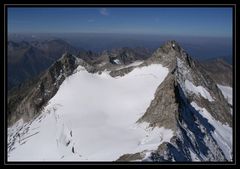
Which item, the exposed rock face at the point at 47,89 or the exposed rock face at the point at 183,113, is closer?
the exposed rock face at the point at 183,113

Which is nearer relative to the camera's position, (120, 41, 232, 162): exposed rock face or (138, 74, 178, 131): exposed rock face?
(120, 41, 232, 162): exposed rock face

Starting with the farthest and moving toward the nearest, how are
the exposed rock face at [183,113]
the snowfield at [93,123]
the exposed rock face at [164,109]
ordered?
the exposed rock face at [164,109], the snowfield at [93,123], the exposed rock face at [183,113]

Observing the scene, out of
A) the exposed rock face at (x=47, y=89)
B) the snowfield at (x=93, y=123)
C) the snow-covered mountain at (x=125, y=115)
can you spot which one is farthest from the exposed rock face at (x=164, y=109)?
the exposed rock face at (x=47, y=89)

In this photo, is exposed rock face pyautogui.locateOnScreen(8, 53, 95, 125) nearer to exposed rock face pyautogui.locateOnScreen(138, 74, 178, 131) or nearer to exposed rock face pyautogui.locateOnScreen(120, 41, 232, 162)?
exposed rock face pyautogui.locateOnScreen(120, 41, 232, 162)

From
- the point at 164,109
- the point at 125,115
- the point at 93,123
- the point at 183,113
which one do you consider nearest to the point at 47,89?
the point at 93,123

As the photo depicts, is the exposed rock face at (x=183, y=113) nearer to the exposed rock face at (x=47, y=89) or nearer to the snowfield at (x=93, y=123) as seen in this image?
the snowfield at (x=93, y=123)

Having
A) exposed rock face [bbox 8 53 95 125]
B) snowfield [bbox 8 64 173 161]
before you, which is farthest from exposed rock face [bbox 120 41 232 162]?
exposed rock face [bbox 8 53 95 125]

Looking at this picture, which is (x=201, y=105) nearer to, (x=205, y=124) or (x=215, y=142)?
(x=205, y=124)

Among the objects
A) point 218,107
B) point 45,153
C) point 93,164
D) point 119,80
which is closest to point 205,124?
point 218,107
